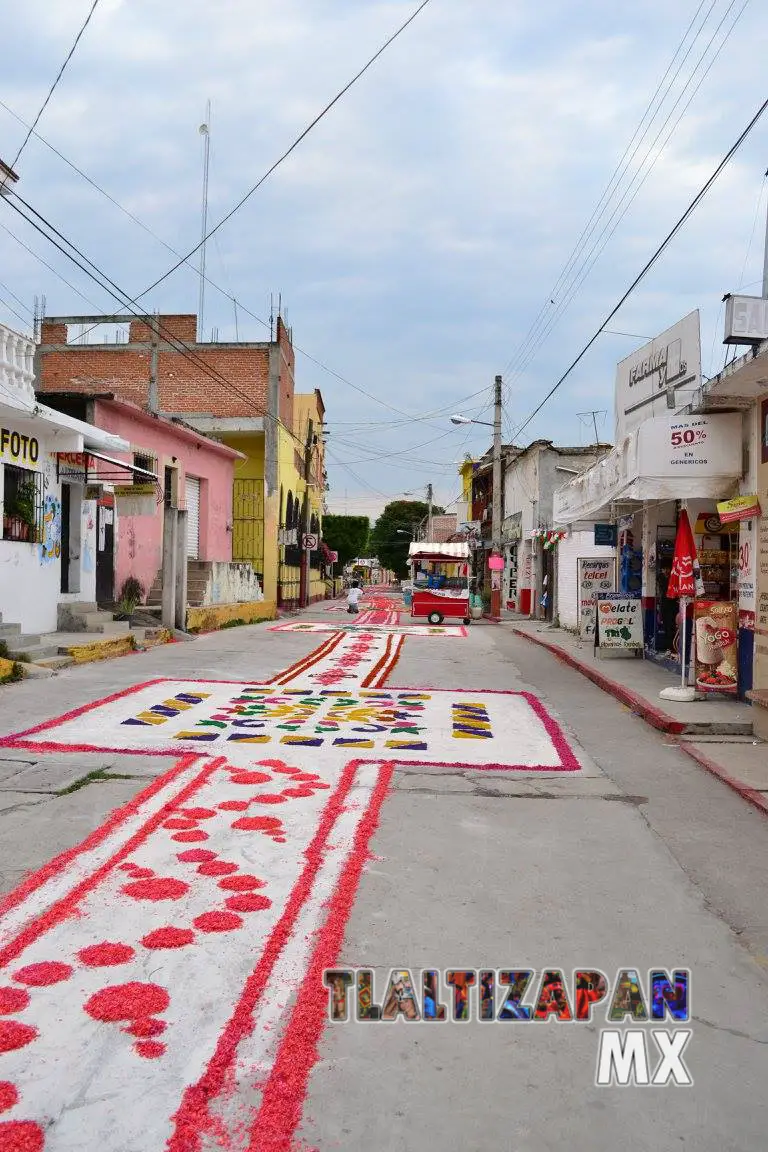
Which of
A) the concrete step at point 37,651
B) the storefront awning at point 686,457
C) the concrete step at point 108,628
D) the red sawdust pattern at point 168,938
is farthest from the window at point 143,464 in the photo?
the red sawdust pattern at point 168,938

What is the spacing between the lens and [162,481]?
2217 centimetres

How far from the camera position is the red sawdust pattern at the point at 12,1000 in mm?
3418

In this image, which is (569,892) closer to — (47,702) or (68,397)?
(47,702)

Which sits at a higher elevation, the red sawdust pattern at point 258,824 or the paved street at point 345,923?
the red sawdust pattern at point 258,824

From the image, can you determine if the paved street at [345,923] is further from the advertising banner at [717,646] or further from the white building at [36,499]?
the white building at [36,499]

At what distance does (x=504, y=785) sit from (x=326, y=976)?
3575 mm

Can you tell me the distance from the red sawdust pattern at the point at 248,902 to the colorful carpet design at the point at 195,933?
1 cm

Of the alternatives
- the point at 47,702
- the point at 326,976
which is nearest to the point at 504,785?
the point at 326,976

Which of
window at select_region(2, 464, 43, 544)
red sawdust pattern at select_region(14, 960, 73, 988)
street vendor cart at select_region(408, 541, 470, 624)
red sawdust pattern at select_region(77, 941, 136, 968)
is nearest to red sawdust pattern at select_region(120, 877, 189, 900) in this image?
red sawdust pattern at select_region(77, 941, 136, 968)

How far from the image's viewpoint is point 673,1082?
3100mm

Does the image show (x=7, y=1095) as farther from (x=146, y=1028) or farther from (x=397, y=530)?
(x=397, y=530)

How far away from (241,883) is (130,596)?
16.3m

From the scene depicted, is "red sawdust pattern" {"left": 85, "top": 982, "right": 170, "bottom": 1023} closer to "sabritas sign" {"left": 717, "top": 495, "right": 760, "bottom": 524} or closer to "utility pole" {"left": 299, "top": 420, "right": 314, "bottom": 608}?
"sabritas sign" {"left": 717, "top": 495, "right": 760, "bottom": 524}

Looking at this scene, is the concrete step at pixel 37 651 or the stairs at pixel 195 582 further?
the stairs at pixel 195 582
